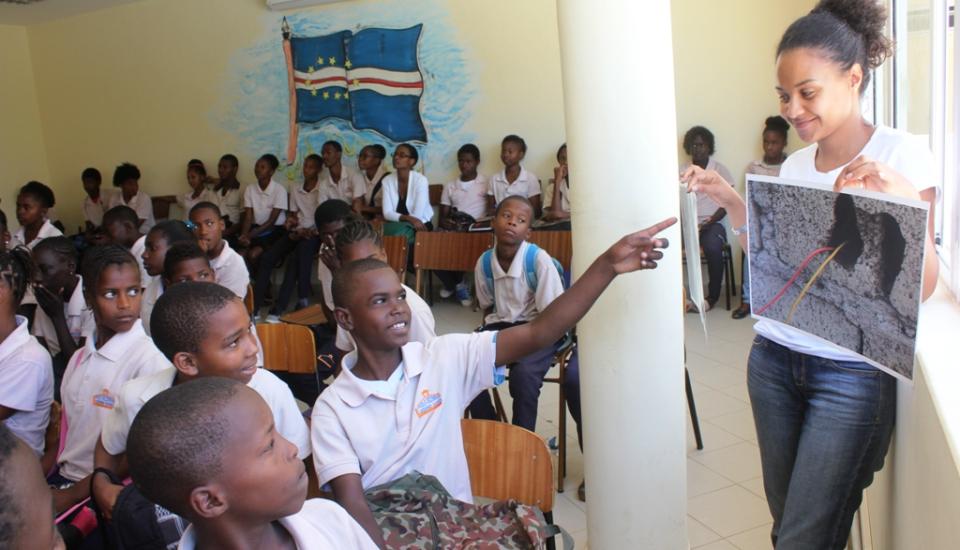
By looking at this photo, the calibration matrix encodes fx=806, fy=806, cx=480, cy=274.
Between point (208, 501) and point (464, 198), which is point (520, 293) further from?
point (464, 198)

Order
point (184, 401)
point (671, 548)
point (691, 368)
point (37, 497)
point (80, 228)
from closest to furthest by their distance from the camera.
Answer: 1. point (37, 497)
2. point (184, 401)
3. point (671, 548)
4. point (691, 368)
5. point (80, 228)

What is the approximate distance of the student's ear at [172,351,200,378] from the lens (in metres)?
1.86

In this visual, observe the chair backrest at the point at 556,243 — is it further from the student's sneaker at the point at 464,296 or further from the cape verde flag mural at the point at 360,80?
the cape verde flag mural at the point at 360,80

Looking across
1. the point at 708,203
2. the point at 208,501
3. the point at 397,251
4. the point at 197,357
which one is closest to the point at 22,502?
the point at 208,501

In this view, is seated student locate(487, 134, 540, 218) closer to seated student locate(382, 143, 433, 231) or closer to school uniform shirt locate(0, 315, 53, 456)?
seated student locate(382, 143, 433, 231)

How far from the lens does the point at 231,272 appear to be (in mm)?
→ 3781

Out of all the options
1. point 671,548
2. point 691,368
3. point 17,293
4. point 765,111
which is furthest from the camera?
point 765,111

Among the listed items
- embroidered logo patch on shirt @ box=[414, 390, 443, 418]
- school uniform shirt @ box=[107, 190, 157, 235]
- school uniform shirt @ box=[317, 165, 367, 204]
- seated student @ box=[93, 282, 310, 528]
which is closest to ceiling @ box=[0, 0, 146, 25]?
school uniform shirt @ box=[107, 190, 157, 235]

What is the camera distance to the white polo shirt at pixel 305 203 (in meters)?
7.19

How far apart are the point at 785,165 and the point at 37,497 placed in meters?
1.43

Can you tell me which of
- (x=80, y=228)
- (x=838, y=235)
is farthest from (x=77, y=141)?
(x=838, y=235)

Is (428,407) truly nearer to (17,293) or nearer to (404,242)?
(17,293)

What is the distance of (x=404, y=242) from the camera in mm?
4520

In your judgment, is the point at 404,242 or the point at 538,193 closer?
the point at 404,242
